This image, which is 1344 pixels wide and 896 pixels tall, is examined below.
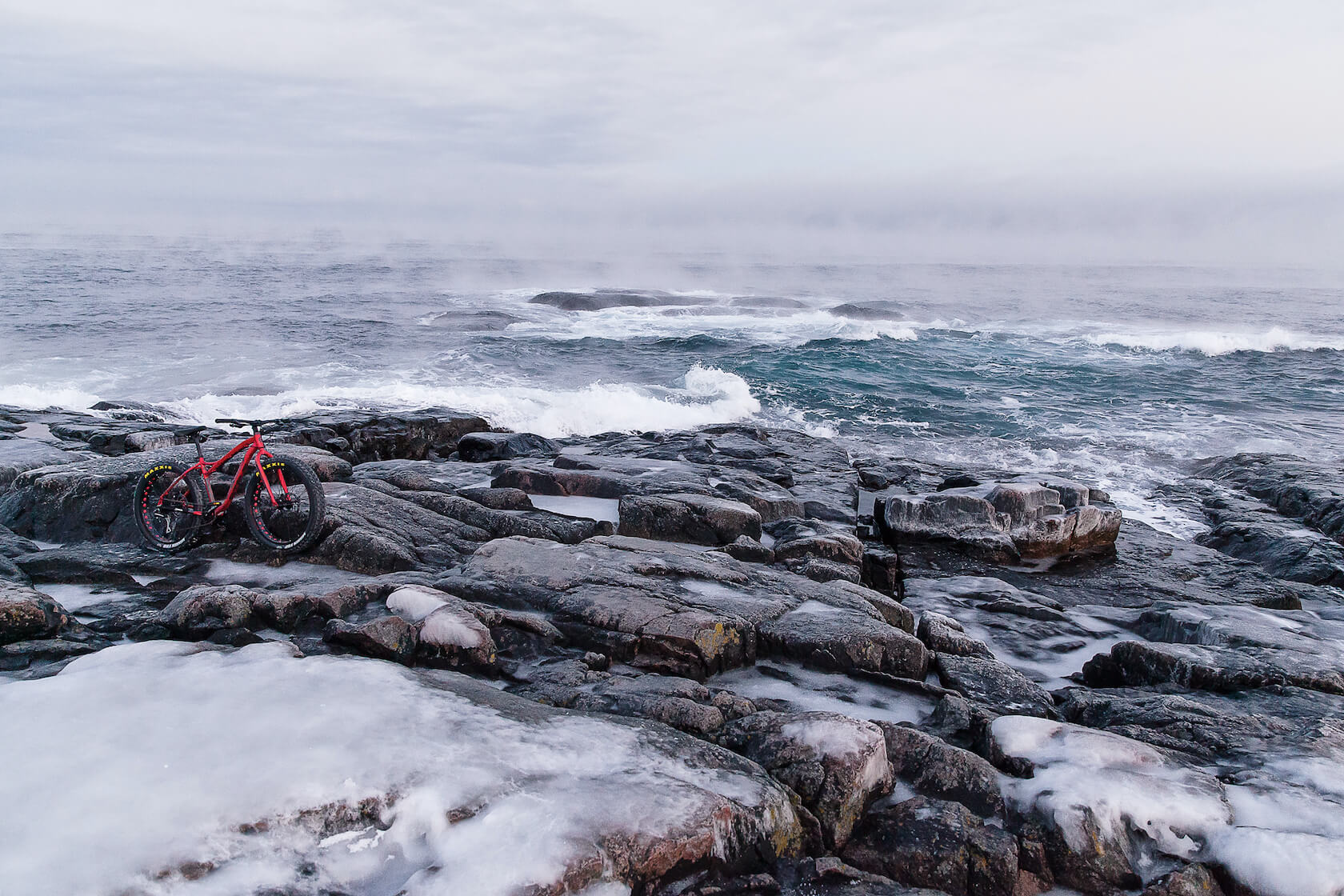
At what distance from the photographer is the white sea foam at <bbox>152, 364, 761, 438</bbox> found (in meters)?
17.2

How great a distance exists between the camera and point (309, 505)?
680cm

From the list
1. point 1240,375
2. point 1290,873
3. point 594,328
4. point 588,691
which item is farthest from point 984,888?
point 594,328

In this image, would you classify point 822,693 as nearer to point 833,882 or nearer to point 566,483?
point 833,882

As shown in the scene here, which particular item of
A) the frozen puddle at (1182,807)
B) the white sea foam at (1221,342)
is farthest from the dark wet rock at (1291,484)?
the white sea foam at (1221,342)

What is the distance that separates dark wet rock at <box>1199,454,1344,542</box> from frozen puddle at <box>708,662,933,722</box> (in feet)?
31.9

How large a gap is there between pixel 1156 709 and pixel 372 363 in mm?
22900

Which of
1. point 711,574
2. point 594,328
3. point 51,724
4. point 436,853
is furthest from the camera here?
point 594,328

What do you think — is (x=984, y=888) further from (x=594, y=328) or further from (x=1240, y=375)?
(x=594, y=328)


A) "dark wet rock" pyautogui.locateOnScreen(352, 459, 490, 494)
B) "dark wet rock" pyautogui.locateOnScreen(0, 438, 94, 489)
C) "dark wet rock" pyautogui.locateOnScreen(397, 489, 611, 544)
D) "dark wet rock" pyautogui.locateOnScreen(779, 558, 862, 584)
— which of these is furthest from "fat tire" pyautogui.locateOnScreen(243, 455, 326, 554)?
"dark wet rock" pyautogui.locateOnScreen(779, 558, 862, 584)

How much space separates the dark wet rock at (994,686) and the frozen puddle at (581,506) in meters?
4.21

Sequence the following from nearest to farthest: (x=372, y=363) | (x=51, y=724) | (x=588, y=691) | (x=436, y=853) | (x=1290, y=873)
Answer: (x=436, y=853) → (x=1290, y=873) → (x=51, y=724) → (x=588, y=691) → (x=372, y=363)

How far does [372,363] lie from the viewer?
23.5 m

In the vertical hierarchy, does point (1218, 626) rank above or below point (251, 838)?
below

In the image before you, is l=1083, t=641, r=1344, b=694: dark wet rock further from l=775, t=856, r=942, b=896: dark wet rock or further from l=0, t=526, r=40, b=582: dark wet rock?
l=0, t=526, r=40, b=582: dark wet rock
